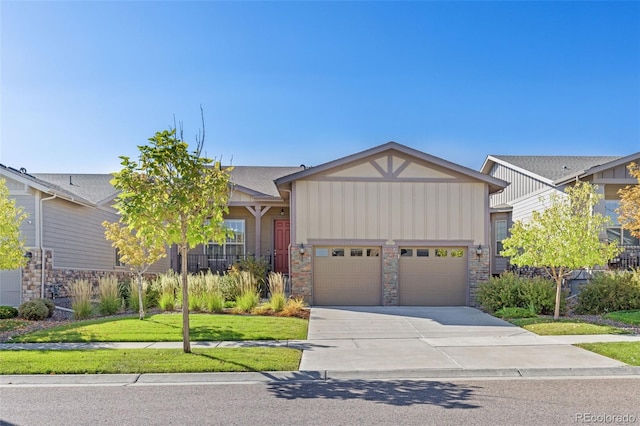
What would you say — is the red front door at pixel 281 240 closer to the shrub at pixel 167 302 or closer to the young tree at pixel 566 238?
the shrub at pixel 167 302

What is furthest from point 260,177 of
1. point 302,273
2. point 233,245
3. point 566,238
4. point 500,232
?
point 566,238

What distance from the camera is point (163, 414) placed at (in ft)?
19.4

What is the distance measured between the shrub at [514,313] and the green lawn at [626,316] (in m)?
1.99

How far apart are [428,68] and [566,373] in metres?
11.2

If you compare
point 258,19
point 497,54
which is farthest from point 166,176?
point 497,54

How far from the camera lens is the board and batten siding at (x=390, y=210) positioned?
57.3 feet

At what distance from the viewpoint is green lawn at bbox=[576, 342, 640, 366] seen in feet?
28.4

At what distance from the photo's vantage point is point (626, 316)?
13539mm

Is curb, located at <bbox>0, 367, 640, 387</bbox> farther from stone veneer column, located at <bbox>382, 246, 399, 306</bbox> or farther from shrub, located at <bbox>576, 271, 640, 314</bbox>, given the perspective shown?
stone veneer column, located at <bbox>382, 246, 399, 306</bbox>

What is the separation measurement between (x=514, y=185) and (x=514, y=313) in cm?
1167

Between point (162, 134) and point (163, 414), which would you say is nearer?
point (163, 414)

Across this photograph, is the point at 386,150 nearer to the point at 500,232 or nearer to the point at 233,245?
the point at 233,245

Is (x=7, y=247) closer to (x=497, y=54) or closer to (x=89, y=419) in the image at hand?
(x=89, y=419)

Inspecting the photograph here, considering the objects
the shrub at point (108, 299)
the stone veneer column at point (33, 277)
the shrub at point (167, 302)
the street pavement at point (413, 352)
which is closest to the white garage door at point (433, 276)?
the street pavement at point (413, 352)
